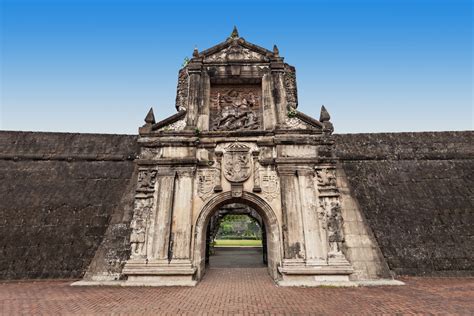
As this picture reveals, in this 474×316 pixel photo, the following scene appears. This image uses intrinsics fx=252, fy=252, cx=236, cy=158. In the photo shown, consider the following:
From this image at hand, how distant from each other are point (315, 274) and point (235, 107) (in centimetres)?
738

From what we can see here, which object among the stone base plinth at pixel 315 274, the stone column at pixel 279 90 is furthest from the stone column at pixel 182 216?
the stone column at pixel 279 90

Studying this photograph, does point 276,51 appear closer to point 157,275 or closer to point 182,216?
point 182,216

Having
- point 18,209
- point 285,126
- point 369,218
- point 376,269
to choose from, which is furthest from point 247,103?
point 18,209

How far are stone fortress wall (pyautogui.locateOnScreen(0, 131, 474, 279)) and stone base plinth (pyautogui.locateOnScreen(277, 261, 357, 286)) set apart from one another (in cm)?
219

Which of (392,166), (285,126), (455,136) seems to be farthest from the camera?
(455,136)

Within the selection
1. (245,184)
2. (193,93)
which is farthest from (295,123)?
(193,93)

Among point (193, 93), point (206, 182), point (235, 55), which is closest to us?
point (206, 182)

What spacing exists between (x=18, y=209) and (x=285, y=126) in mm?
11612

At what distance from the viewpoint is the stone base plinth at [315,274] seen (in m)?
8.38

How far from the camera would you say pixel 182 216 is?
9312 millimetres

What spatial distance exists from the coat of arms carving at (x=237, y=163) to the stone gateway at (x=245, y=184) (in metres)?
0.04

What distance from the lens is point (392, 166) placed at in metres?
12.3

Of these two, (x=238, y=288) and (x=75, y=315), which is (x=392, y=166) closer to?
(x=238, y=288)

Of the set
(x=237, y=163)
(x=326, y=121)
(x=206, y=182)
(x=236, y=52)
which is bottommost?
(x=206, y=182)
